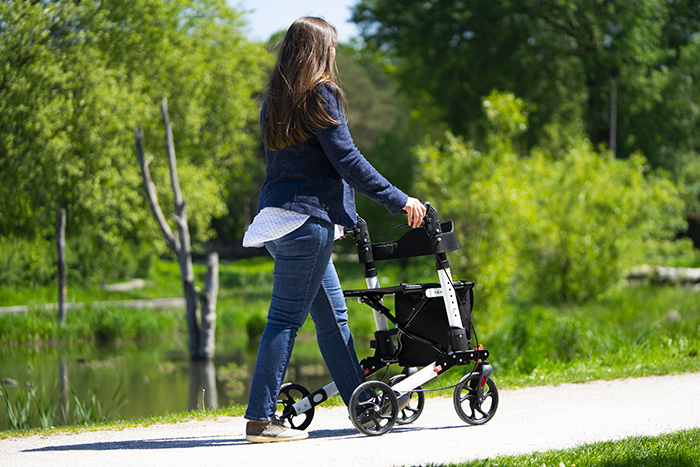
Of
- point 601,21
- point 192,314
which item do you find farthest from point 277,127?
point 601,21

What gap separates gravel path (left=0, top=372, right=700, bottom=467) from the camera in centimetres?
386

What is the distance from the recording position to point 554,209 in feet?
52.0

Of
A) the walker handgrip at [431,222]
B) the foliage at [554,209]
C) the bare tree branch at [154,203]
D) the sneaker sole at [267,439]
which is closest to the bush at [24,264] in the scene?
the bare tree branch at [154,203]

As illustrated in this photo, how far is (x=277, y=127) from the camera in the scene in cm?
415

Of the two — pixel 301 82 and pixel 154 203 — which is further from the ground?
pixel 154 203

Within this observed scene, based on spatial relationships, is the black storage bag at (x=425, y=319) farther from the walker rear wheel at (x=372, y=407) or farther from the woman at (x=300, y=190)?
the woman at (x=300, y=190)

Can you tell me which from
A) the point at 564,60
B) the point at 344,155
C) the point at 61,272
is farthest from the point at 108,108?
the point at 564,60

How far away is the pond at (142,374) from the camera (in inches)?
381

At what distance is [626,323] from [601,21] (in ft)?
49.5

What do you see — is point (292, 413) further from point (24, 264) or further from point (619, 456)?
point (24, 264)

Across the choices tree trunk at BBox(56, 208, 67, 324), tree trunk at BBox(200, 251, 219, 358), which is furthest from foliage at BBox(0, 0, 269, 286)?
tree trunk at BBox(200, 251, 219, 358)

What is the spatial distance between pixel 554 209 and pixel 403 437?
1223 cm

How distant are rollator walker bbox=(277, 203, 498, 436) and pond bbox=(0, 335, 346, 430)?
4280 mm

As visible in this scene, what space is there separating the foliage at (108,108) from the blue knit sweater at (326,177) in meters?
8.72
